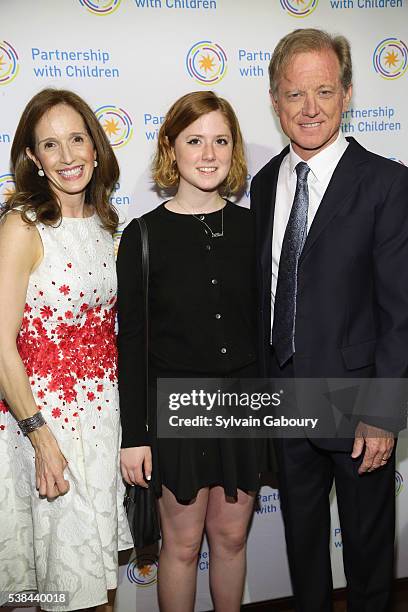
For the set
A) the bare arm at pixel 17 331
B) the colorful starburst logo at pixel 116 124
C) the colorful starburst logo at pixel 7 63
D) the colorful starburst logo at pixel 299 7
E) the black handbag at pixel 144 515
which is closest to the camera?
the bare arm at pixel 17 331

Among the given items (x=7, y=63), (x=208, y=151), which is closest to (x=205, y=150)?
(x=208, y=151)

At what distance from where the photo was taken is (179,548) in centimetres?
213

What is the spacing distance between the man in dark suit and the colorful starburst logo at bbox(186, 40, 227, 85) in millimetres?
469

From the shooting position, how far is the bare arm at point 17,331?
1836 millimetres

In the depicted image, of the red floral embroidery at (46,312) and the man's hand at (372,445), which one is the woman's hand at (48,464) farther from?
the man's hand at (372,445)

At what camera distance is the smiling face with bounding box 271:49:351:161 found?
1974 mm

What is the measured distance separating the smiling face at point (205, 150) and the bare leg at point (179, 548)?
3.26 feet

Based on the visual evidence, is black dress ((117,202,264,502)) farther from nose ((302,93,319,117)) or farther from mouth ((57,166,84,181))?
nose ((302,93,319,117))

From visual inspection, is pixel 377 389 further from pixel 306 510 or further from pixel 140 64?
pixel 140 64

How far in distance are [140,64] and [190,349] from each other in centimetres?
112

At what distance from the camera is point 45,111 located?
196cm

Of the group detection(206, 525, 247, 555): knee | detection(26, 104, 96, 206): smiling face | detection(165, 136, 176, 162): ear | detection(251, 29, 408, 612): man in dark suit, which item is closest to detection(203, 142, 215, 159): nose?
detection(165, 136, 176, 162): ear

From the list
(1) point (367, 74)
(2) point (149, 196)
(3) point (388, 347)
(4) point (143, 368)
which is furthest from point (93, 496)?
(1) point (367, 74)

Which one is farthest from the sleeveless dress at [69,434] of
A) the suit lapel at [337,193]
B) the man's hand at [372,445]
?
the man's hand at [372,445]
